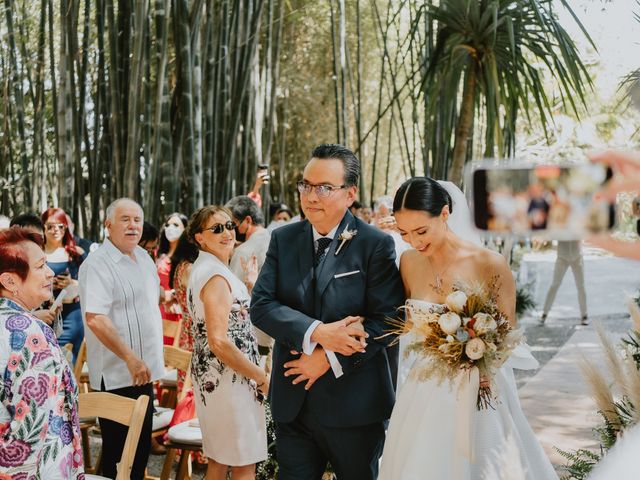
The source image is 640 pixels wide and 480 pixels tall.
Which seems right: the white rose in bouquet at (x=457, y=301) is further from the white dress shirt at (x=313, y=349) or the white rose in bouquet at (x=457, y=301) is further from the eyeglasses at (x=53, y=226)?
the eyeglasses at (x=53, y=226)

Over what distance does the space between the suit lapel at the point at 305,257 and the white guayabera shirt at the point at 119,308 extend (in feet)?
3.82

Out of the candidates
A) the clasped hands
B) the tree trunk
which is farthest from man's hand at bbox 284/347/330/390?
the tree trunk

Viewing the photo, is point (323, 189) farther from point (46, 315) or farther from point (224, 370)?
point (46, 315)

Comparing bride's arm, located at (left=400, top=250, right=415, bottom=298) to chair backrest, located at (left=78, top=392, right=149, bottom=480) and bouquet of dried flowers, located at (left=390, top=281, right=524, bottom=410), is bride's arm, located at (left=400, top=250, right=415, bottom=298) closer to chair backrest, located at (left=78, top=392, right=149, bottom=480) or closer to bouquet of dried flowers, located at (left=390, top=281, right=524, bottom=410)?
bouquet of dried flowers, located at (left=390, top=281, right=524, bottom=410)

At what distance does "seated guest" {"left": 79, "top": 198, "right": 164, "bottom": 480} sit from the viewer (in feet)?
9.95

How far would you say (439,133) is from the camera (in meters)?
7.08

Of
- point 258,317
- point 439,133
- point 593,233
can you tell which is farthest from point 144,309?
point 439,133

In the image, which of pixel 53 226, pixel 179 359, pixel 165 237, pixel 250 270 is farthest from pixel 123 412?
pixel 165 237

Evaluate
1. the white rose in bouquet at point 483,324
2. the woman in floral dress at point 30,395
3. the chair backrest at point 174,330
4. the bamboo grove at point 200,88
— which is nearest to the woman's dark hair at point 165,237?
the bamboo grove at point 200,88

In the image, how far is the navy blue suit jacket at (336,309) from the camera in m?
2.17

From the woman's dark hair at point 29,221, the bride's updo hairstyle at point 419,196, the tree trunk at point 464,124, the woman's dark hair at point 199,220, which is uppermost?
the tree trunk at point 464,124

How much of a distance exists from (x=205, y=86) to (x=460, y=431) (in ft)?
13.4

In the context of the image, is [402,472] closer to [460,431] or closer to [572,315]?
[460,431]

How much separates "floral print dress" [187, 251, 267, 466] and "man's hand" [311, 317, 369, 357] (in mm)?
748
